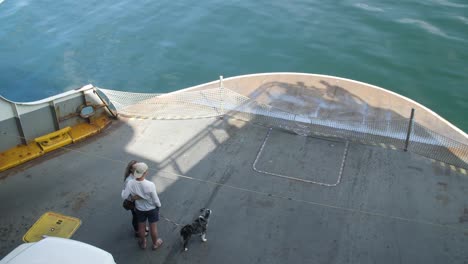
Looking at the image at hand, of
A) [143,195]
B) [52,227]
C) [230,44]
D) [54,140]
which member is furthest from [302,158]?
[230,44]

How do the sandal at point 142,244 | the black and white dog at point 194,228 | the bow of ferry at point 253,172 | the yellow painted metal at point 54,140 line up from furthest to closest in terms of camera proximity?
the yellow painted metal at point 54,140 → the bow of ferry at point 253,172 → the sandal at point 142,244 → the black and white dog at point 194,228

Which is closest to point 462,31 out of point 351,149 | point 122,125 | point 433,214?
point 351,149

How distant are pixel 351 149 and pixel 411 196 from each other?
184 centimetres

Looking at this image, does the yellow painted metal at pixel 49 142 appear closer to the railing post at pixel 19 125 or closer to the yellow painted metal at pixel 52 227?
the railing post at pixel 19 125

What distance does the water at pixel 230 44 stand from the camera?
776 inches

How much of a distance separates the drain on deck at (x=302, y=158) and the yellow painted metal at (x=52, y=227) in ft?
12.7

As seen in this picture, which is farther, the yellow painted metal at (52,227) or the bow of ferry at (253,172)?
the bow of ferry at (253,172)

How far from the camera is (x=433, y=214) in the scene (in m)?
8.91

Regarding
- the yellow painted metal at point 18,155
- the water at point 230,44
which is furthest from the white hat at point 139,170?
the water at point 230,44

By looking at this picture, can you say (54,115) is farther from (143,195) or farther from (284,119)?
(284,119)

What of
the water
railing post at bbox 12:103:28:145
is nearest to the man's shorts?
railing post at bbox 12:103:28:145

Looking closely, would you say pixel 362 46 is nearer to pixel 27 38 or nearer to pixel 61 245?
pixel 27 38

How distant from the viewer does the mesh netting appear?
10.6 m

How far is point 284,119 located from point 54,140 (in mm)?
5453
